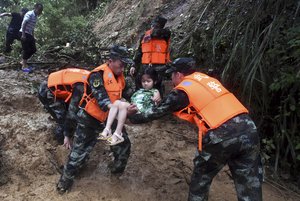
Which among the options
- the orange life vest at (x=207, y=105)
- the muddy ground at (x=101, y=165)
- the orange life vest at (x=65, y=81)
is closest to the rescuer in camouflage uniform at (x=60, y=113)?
the orange life vest at (x=65, y=81)

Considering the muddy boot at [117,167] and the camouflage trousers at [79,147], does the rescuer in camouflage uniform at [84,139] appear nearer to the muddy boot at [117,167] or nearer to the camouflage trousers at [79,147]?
the camouflage trousers at [79,147]

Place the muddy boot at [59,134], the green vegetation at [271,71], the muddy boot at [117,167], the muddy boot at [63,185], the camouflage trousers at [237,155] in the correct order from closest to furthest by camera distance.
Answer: the camouflage trousers at [237,155] < the muddy boot at [63,185] < the muddy boot at [117,167] < the green vegetation at [271,71] < the muddy boot at [59,134]

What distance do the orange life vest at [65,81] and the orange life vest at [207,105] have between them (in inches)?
80.4

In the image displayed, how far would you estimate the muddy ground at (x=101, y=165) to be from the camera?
480cm

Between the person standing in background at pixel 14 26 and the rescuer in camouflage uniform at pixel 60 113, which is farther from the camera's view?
the person standing in background at pixel 14 26

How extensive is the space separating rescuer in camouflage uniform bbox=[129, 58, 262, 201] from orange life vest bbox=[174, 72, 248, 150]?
53 mm

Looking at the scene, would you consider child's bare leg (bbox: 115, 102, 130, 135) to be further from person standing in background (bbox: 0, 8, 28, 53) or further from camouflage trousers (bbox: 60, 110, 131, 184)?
person standing in background (bbox: 0, 8, 28, 53)

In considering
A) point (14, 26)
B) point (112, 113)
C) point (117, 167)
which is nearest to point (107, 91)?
point (112, 113)

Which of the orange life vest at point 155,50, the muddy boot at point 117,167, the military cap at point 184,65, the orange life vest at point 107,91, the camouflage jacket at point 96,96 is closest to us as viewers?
the military cap at point 184,65

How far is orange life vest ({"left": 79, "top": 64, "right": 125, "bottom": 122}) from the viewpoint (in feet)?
14.7

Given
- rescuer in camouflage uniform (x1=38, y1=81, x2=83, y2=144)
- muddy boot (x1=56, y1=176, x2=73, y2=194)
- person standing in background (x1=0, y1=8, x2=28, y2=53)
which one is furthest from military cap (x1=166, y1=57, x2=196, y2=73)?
person standing in background (x1=0, y1=8, x2=28, y2=53)

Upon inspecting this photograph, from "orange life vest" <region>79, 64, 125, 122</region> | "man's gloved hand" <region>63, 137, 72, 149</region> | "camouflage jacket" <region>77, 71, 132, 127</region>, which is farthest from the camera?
"man's gloved hand" <region>63, 137, 72, 149</region>

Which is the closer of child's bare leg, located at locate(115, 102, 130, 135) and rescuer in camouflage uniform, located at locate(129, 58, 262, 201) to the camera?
rescuer in camouflage uniform, located at locate(129, 58, 262, 201)

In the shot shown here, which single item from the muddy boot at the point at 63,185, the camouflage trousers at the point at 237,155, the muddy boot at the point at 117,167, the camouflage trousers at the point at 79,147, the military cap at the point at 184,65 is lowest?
the muddy boot at the point at 63,185
